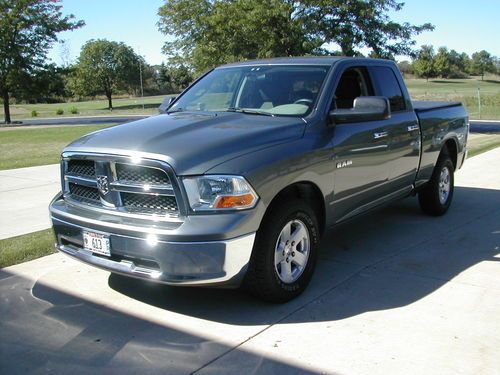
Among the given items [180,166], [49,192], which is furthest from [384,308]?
[49,192]

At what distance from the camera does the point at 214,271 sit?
3547mm

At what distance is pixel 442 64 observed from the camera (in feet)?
349

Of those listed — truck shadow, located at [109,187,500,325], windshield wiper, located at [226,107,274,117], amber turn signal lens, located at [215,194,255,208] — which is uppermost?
windshield wiper, located at [226,107,274,117]

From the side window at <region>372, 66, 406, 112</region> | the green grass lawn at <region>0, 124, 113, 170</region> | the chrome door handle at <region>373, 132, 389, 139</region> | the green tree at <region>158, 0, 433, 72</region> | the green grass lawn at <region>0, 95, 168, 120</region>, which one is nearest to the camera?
the chrome door handle at <region>373, 132, 389, 139</region>

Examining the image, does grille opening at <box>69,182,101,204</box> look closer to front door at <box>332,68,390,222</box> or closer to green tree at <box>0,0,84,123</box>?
front door at <box>332,68,390,222</box>

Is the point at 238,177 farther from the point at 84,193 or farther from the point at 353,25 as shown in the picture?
the point at 353,25

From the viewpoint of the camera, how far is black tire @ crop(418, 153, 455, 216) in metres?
6.70

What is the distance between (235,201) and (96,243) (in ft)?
3.60

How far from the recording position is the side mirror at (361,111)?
4516 millimetres

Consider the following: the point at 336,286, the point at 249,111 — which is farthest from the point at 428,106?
the point at 336,286

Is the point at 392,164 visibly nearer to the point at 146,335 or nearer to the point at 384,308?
the point at 384,308

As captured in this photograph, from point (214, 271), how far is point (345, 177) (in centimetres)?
171

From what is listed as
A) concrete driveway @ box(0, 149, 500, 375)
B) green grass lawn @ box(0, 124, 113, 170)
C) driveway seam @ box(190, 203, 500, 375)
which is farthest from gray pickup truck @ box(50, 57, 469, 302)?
green grass lawn @ box(0, 124, 113, 170)

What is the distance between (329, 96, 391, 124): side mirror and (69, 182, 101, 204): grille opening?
202 centimetres
